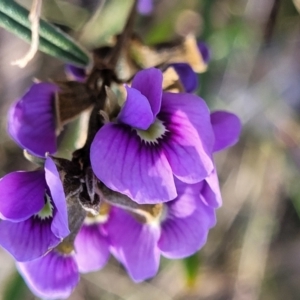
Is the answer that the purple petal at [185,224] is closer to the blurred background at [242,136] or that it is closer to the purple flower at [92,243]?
the purple flower at [92,243]

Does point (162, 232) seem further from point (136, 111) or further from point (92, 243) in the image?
point (136, 111)

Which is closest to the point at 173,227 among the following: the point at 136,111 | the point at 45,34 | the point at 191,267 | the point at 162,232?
the point at 162,232

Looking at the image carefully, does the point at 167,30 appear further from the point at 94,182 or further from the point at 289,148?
the point at 94,182

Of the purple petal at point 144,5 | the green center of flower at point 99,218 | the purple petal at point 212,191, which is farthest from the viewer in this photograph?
the purple petal at point 144,5

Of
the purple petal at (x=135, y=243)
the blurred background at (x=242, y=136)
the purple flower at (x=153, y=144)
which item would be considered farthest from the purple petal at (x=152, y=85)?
the blurred background at (x=242, y=136)

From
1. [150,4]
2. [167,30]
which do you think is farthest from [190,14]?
[150,4]

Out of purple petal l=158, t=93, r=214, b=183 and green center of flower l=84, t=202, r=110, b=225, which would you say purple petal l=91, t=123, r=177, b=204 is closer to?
purple petal l=158, t=93, r=214, b=183
